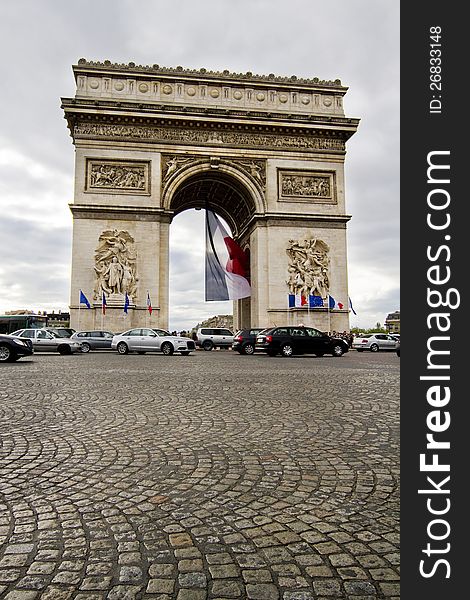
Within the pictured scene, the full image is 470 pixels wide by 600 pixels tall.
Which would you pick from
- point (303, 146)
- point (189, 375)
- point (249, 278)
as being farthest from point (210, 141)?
Result: point (189, 375)

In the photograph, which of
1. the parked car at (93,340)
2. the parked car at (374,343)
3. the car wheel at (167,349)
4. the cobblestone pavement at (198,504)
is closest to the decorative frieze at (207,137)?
the parked car at (93,340)

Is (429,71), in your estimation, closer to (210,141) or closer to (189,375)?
(189,375)

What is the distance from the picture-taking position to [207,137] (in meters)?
30.5

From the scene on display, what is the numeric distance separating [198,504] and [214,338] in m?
27.9

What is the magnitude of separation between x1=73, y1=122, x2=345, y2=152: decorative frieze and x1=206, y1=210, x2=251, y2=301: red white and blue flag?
5.19 meters

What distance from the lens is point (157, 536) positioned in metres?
2.46

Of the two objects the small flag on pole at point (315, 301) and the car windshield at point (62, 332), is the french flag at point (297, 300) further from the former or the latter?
the car windshield at point (62, 332)

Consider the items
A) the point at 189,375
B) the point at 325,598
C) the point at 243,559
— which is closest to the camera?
the point at 325,598

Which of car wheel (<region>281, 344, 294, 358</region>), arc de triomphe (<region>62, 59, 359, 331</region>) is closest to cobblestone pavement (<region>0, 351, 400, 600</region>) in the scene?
car wheel (<region>281, 344, 294, 358</region>)

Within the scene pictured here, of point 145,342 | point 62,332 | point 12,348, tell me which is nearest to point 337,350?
point 145,342

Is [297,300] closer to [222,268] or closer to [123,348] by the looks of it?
[222,268]

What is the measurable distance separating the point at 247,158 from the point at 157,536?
98.0 feet

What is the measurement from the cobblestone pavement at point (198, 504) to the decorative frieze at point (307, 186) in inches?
1015

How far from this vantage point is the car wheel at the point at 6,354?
52.0ft
